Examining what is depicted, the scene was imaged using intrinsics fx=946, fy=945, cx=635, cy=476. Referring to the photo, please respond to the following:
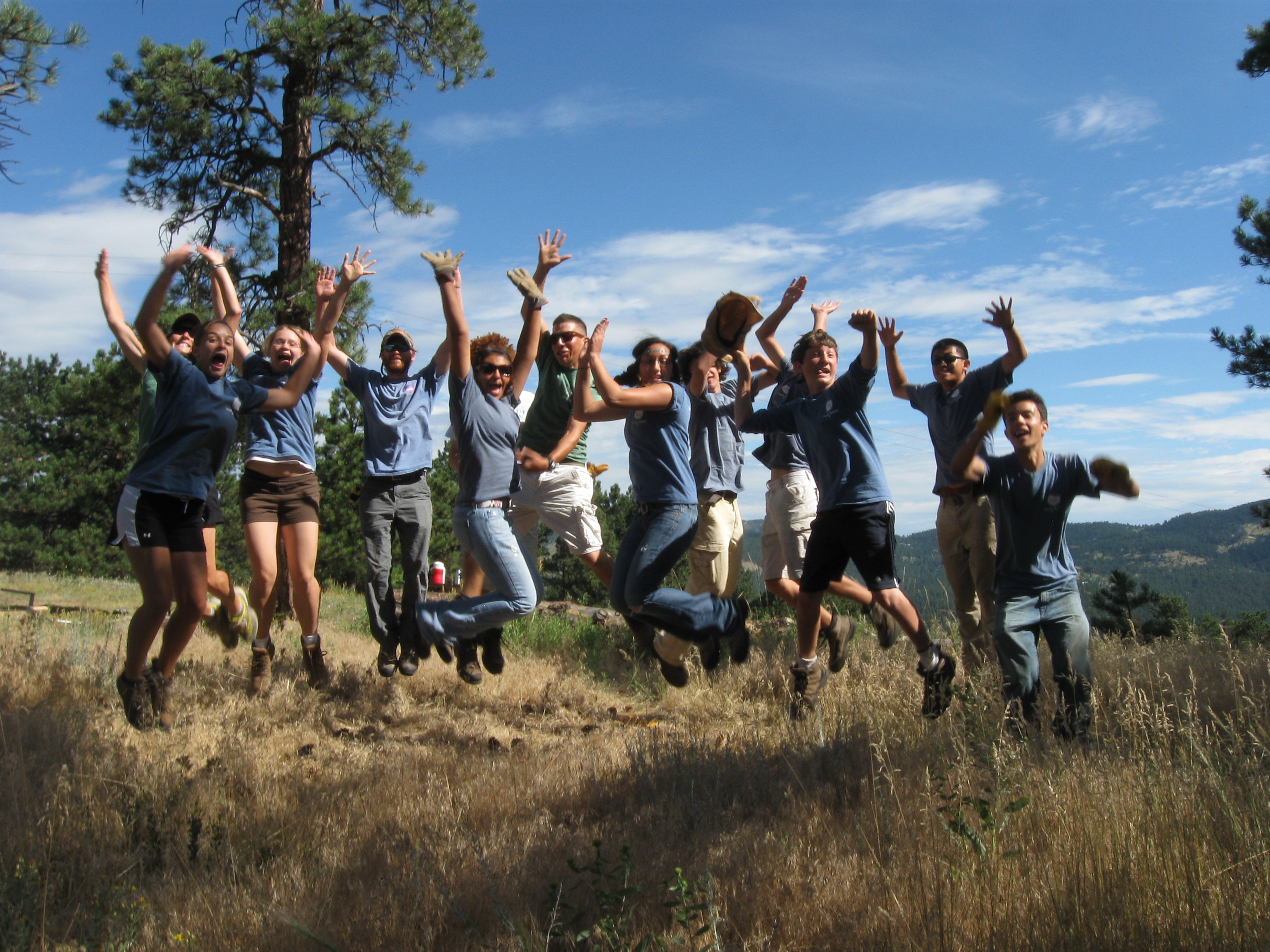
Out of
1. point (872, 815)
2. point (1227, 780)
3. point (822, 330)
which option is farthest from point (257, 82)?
point (1227, 780)

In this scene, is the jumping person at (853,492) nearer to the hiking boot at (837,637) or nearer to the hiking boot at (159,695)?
the hiking boot at (837,637)

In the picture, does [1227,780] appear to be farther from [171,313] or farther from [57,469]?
[57,469]

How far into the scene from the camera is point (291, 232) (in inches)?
386

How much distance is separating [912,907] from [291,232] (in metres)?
8.99

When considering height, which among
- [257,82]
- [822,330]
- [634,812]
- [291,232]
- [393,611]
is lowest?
[634,812]

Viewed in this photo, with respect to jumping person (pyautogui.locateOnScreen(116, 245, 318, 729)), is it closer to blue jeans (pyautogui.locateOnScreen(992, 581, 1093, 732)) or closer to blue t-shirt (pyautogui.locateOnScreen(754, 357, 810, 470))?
blue t-shirt (pyautogui.locateOnScreen(754, 357, 810, 470))

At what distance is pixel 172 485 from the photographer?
4805 millimetres

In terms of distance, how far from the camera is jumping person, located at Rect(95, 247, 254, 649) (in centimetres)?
480

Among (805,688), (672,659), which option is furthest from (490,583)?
(805,688)

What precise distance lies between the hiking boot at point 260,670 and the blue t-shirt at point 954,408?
4.58 meters

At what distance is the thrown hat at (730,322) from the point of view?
5.53m

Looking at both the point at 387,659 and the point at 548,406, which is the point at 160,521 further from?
the point at 548,406

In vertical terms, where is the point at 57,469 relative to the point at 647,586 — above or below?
above

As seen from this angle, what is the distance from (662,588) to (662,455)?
0.74m
